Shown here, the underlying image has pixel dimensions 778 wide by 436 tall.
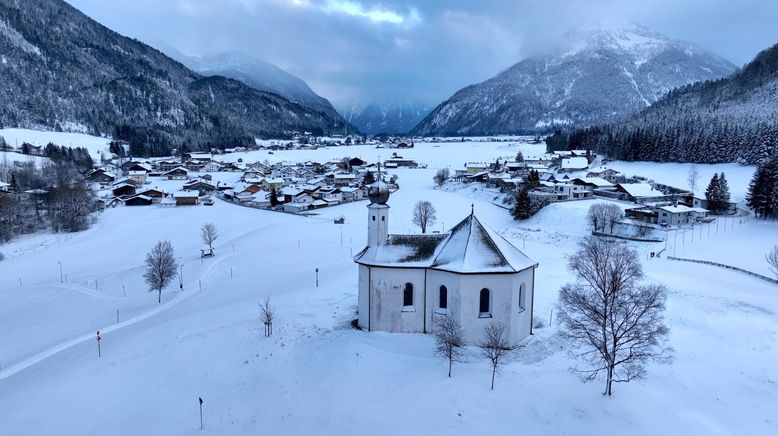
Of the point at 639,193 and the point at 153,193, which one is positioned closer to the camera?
the point at 639,193

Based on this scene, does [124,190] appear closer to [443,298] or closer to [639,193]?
[443,298]

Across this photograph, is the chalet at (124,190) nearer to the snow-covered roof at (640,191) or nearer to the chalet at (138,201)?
the chalet at (138,201)

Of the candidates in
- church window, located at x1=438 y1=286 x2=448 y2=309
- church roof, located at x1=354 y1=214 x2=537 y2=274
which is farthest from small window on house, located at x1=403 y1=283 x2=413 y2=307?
church window, located at x1=438 y1=286 x2=448 y2=309

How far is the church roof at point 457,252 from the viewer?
22203 mm

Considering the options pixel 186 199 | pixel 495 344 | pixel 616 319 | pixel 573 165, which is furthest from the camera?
pixel 573 165

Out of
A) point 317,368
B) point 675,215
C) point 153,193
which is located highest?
point 675,215

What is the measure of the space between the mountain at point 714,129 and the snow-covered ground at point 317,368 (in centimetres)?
5581

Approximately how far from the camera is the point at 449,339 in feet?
64.4

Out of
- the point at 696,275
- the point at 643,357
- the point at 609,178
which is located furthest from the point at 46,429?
the point at 609,178

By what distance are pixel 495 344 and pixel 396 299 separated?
6.36m

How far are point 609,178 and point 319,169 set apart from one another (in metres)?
73.2

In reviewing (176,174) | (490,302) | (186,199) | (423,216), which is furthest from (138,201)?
(490,302)

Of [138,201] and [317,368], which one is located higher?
[138,201]

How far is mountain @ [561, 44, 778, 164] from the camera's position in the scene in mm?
84562
